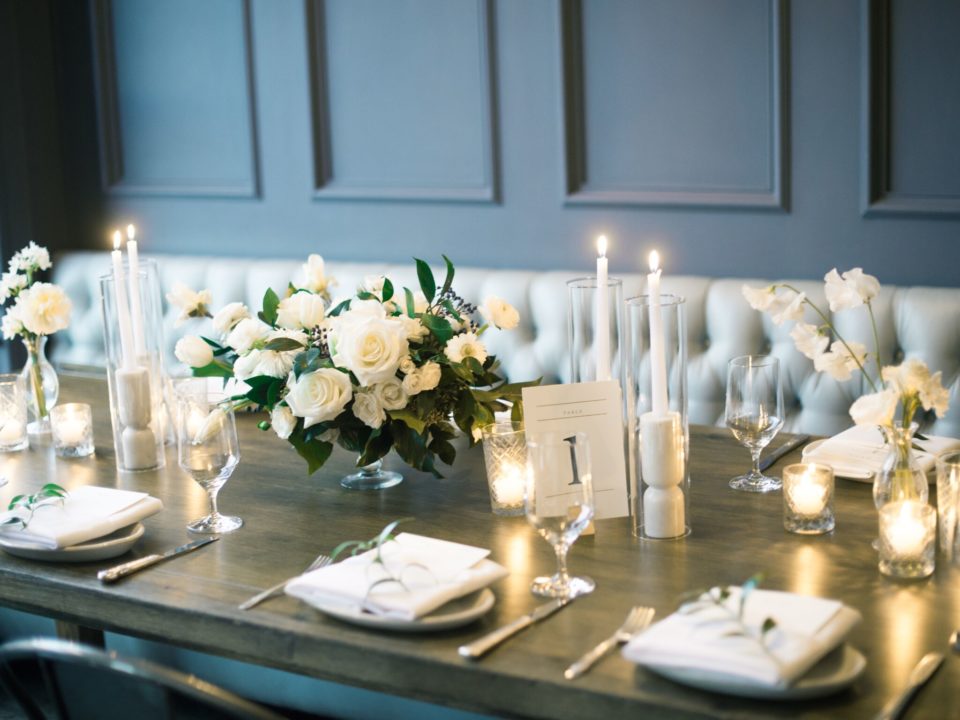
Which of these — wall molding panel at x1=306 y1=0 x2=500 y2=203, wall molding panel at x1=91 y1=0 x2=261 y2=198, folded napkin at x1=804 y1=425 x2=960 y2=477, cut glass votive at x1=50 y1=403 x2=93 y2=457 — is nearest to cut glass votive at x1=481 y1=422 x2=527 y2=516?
folded napkin at x1=804 y1=425 x2=960 y2=477

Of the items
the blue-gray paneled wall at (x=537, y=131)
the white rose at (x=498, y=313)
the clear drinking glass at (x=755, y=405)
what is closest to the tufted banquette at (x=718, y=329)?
the blue-gray paneled wall at (x=537, y=131)

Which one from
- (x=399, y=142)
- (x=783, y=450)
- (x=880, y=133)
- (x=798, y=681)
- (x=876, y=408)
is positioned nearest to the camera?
(x=798, y=681)

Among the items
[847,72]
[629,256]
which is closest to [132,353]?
[629,256]

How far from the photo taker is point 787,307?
1.68 meters

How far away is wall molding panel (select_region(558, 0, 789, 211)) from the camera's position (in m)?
3.02

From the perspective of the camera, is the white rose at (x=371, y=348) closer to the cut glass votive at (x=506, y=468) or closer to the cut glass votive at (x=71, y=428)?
the cut glass votive at (x=506, y=468)

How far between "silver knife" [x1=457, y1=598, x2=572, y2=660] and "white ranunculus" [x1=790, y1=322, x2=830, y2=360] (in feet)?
1.52

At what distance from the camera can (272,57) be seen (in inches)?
148

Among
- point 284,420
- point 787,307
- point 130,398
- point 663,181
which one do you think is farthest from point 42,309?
point 663,181

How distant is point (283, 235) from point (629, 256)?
1143mm

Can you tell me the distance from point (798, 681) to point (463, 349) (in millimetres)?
802

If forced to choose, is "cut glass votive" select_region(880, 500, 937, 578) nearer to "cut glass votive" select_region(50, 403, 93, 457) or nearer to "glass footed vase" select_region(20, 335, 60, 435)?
"cut glass votive" select_region(50, 403, 93, 457)

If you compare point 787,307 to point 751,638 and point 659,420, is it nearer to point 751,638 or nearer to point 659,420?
point 659,420

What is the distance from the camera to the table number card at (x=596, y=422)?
1.75 m
